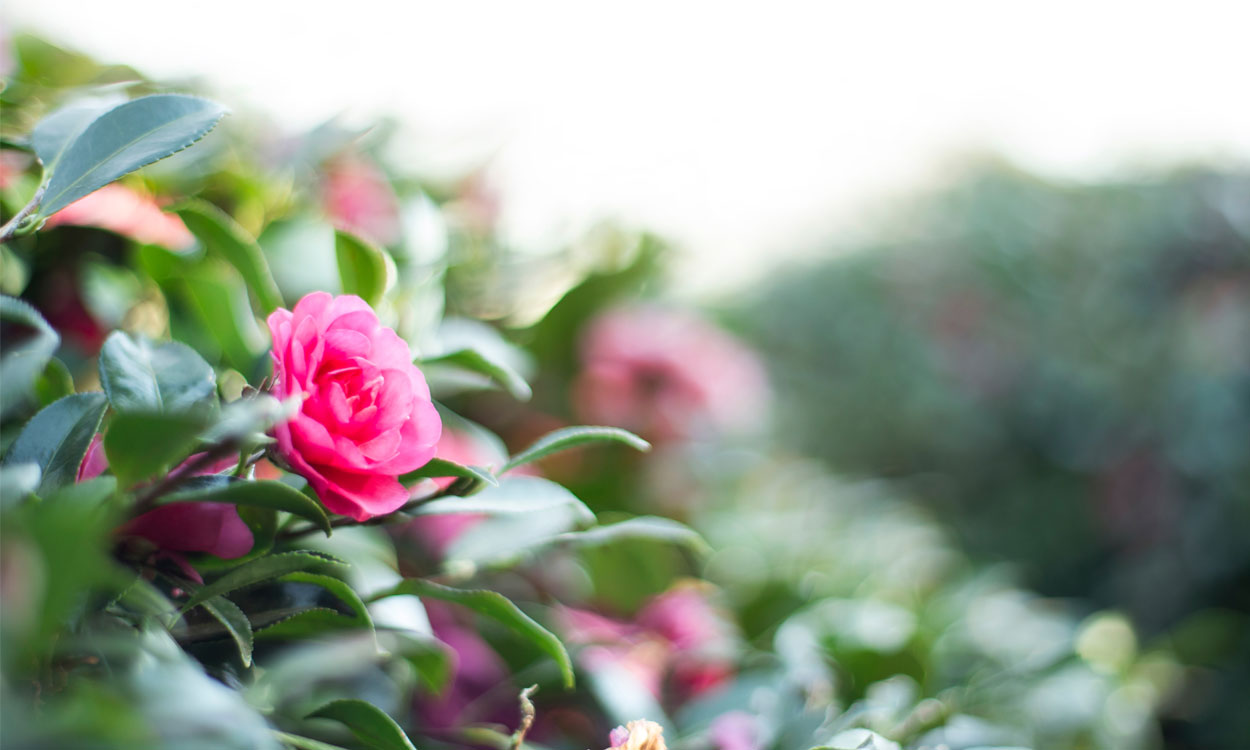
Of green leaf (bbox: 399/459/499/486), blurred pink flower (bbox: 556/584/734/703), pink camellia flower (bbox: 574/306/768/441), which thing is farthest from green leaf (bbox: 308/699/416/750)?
pink camellia flower (bbox: 574/306/768/441)

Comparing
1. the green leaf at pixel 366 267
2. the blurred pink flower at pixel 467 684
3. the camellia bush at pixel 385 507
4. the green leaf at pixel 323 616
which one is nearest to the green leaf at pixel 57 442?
the camellia bush at pixel 385 507

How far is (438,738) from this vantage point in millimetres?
532

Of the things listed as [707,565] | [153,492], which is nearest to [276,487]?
[153,492]

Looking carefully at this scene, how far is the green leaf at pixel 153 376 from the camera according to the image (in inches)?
14.0

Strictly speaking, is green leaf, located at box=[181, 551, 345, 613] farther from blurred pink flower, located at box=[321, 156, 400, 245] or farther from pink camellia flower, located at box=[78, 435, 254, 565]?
blurred pink flower, located at box=[321, 156, 400, 245]

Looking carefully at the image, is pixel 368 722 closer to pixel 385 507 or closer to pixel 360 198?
pixel 385 507

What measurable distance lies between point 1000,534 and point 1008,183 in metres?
1.66

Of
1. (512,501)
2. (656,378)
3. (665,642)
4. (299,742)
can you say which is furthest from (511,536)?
(656,378)

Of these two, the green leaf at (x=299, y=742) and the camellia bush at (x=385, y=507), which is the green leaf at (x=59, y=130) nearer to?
the camellia bush at (x=385, y=507)

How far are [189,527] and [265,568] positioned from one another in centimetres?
4

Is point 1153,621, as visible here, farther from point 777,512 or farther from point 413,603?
point 413,603

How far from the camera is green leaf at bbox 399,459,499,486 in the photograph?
0.39 meters

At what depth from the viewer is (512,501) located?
44 centimetres

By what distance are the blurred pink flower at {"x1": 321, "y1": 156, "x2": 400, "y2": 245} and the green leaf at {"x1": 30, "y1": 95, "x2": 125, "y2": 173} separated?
0.42 metres
